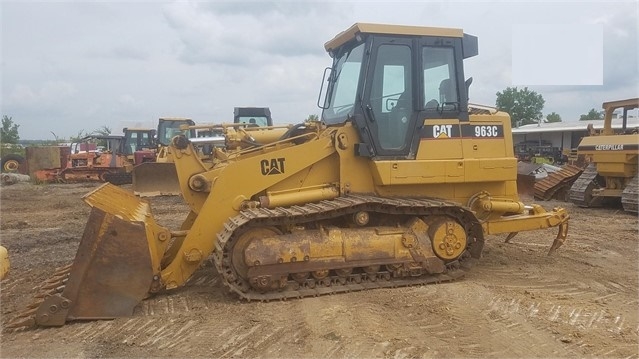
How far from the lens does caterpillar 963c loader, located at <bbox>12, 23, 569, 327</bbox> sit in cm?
524

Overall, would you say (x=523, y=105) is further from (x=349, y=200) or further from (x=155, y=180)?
(x=349, y=200)

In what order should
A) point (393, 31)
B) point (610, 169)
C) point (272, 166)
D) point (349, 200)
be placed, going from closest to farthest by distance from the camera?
point (349, 200) → point (272, 166) → point (393, 31) → point (610, 169)

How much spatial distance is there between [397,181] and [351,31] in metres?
1.84

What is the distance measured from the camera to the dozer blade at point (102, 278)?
185 inches

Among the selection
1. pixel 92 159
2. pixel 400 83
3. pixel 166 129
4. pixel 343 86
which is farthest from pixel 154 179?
pixel 400 83

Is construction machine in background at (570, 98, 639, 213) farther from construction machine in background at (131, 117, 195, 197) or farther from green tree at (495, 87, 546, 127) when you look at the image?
green tree at (495, 87, 546, 127)

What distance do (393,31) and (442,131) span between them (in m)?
1.29

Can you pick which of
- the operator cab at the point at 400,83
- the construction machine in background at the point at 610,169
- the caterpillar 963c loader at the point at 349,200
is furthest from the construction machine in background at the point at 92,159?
the operator cab at the point at 400,83

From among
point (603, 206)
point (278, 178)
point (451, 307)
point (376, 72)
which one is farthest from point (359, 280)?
point (603, 206)

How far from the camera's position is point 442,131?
20.5 ft

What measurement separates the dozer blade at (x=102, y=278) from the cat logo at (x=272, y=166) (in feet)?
4.68

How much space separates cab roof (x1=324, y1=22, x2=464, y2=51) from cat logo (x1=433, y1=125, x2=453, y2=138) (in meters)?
1.10

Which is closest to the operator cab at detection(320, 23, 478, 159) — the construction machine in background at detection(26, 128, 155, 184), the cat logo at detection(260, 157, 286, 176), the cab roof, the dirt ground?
the cab roof

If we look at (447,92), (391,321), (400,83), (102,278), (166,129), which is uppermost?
(166,129)
